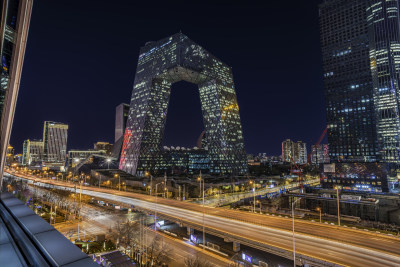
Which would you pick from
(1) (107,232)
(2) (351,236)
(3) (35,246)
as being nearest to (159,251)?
(1) (107,232)

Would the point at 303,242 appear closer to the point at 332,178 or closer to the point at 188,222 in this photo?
the point at 188,222

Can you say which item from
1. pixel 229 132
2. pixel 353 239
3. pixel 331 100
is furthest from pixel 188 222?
pixel 331 100

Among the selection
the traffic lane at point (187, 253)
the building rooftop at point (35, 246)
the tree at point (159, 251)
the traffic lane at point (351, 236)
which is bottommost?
the traffic lane at point (187, 253)

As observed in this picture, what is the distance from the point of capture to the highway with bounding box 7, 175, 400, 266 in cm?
2102

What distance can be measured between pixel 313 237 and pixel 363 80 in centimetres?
12019

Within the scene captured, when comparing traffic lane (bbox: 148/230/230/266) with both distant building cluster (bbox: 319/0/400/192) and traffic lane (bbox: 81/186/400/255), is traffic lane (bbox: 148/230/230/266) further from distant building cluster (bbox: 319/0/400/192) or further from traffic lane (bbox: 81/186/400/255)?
distant building cluster (bbox: 319/0/400/192)

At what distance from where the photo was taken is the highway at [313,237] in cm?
2102

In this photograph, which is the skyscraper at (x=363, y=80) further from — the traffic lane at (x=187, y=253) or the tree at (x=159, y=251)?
the tree at (x=159, y=251)

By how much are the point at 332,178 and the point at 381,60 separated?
212 feet

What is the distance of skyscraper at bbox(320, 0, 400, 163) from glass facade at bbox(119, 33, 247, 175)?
180 feet

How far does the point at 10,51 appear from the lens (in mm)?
10266

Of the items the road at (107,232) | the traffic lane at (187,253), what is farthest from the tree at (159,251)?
the traffic lane at (187,253)

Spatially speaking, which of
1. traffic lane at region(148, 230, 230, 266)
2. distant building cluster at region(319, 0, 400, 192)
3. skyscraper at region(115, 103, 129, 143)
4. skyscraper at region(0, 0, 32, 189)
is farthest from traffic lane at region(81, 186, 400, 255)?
skyscraper at region(115, 103, 129, 143)

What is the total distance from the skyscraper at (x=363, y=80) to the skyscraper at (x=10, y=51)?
5262 inches
